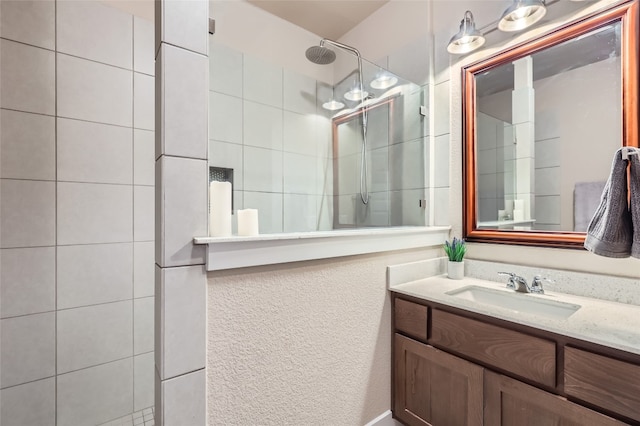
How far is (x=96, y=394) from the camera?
1.56 m

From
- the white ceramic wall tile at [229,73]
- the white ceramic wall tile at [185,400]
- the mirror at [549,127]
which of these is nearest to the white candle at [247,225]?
the white ceramic wall tile at [185,400]

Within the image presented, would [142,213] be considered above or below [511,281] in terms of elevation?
above

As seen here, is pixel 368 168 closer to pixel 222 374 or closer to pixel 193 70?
pixel 193 70

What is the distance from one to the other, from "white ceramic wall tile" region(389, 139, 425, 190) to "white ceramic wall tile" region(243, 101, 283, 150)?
814mm

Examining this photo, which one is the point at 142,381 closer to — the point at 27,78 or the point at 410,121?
the point at 27,78

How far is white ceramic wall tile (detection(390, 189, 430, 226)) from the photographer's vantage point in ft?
5.87

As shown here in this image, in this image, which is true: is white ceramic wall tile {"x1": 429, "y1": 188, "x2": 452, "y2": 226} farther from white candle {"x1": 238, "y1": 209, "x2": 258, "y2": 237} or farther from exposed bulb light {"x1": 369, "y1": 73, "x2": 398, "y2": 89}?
white candle {"x1": 238, "y1": 209, "x2": 258, "y2": 237}

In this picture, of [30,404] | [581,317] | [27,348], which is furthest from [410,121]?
[30,404]

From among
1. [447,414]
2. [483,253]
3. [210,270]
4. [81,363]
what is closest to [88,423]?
[81,363]

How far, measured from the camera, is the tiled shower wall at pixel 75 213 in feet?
4.51

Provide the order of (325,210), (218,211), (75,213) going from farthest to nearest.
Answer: (325,210)
(75,213)
(218,211)

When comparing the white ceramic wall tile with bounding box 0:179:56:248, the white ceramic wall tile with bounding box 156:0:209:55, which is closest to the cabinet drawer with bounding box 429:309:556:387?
the white ceramic wall tile with bounding box 156:0:209:55

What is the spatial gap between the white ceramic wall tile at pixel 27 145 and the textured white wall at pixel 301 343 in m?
1.28

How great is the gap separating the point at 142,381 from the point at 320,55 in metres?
2.47
